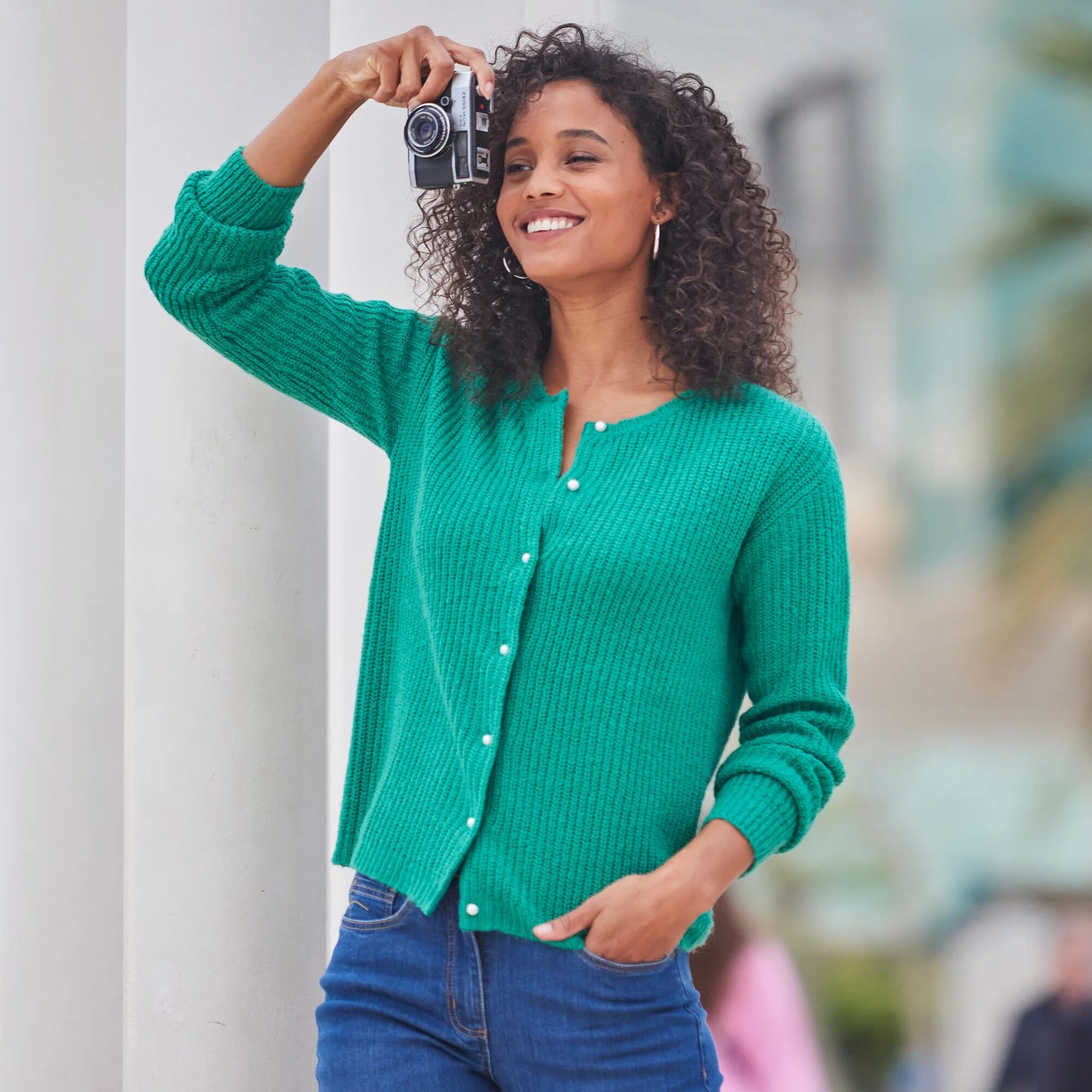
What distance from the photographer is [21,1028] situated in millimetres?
1648

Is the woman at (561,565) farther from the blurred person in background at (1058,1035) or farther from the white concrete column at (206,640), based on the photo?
the blurred person in background at (1058,1035)

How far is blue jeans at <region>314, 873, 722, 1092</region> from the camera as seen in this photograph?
1.22m

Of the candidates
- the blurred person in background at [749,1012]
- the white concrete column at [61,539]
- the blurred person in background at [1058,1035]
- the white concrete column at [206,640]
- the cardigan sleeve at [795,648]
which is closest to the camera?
the cardigan sleeve at [795,648]

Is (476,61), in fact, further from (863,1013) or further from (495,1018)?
(863,1013)

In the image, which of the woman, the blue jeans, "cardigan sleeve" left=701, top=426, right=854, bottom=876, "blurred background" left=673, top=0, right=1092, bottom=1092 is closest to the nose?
the woman

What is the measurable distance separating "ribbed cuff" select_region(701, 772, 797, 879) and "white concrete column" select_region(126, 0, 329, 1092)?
586 mm

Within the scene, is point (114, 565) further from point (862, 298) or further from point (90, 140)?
point (862, 298)

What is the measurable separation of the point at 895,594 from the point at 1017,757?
0.57m

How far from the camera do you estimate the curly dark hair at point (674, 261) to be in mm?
1461

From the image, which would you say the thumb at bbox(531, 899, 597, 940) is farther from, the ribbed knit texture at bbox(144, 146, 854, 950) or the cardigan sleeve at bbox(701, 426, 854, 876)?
the cardigan sleeve at bbox(701, 426, 854, 876)

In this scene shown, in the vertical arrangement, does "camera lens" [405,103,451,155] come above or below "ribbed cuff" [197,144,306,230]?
above

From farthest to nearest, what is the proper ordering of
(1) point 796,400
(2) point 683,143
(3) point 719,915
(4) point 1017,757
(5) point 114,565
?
1. (4) point 1017,757
2. (3) point 719,915
3. (5) point 114,565
4. (1) point 796,400
5. (2) point 683,143

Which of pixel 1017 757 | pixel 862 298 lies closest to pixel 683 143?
pixel 862 298

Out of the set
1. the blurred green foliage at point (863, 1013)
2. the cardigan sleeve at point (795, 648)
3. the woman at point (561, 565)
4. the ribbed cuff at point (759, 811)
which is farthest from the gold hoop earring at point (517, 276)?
the blurred green foliage at point (863, 1013)
